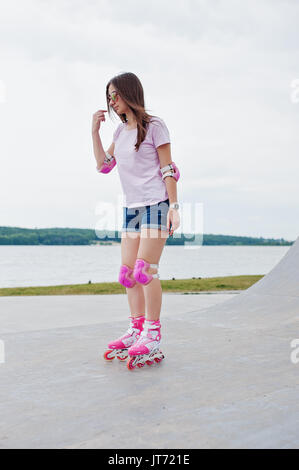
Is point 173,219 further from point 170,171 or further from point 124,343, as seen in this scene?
point 124,343

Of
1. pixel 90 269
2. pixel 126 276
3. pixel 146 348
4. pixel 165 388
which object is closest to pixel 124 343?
pixel 146 348

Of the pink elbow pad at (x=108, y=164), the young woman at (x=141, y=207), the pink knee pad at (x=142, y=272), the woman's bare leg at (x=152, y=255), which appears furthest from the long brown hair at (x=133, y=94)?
the pink knee pad at (x=142, y=272)

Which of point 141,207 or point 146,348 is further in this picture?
point 141,207

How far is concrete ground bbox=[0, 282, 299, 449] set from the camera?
6.72 ft

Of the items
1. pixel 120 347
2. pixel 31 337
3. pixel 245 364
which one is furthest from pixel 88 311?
pixel 245 364

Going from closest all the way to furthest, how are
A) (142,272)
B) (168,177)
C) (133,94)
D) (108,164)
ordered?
1. (142,272)
2. (168,177)
3. (133,94)
4. (108,164)

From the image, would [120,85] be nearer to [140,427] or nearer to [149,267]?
[149,267]

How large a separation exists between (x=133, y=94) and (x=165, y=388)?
1995mm

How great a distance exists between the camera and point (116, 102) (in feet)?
11.6

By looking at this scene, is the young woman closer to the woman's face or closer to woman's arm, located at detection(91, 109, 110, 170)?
the woman's face

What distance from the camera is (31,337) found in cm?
443

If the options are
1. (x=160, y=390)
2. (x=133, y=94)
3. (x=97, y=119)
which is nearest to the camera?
(x=160, y=390)

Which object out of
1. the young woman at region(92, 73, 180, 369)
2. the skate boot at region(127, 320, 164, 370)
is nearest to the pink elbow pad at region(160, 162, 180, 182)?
the young woman at region(92, 73, 180, 369)

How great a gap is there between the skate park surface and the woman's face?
1.79m
